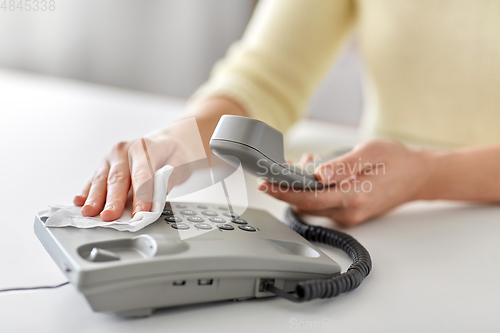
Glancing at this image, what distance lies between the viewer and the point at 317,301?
14.7 inches

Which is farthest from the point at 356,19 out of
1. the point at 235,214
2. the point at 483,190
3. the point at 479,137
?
the point at 235,214

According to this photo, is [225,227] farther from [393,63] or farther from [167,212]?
[393,63]

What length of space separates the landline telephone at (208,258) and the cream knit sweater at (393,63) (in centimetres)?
41

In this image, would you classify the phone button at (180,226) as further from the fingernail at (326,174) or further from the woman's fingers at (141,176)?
the fingernail at (326,174)

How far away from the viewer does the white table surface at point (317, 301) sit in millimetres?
337

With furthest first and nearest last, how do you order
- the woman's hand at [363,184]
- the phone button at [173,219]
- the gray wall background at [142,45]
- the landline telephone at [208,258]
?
the gray wall background at [142,45], the woman's hand at [363,184], the phone button at [173,219], the landline telephone at [208,258]

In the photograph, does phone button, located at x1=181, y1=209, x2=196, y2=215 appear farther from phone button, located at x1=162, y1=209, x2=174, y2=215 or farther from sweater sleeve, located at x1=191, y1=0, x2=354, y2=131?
sweater sleeve, located at x1=191, y1=0, x2=354, y2=131

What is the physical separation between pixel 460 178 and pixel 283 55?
44 centimetres

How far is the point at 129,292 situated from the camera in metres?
0.32

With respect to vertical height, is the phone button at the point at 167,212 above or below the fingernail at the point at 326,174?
below

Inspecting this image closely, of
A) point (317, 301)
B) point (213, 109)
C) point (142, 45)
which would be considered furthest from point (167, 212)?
point (142, 45)

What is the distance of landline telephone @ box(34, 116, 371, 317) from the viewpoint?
32cm

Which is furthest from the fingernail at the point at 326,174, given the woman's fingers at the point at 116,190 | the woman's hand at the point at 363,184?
the woman's fingers at the point at 116,190

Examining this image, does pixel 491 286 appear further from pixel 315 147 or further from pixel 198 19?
pixel 198 19
